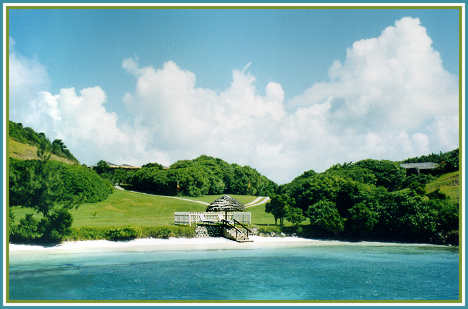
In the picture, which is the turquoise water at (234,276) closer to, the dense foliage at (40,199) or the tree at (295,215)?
the dense foliage at (40,199)

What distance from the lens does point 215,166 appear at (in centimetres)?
8362

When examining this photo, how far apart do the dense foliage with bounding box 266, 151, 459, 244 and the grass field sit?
4280 mm

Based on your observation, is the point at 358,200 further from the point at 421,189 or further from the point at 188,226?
the point at 188,226

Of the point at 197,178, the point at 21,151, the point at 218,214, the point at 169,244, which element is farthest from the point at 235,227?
the point at 197,178

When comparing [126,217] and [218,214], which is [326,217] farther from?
[126,217]

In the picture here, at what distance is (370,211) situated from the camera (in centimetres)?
3011

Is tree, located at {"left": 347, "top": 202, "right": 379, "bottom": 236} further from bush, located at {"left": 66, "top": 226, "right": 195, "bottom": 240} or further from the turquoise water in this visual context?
bush, located at {"left": 66, "top": 226, "right": 195, "bottom": 240}

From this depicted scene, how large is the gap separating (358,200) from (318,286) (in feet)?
58.7

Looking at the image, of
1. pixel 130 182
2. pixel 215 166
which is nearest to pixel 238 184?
pixel 215 166

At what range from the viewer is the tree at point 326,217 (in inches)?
1179

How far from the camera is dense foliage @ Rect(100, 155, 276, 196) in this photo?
2502 inches

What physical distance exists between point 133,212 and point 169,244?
15218 mm

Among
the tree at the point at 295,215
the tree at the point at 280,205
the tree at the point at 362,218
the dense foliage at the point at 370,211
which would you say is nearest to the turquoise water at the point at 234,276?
the dense foliage at the point at 370,211

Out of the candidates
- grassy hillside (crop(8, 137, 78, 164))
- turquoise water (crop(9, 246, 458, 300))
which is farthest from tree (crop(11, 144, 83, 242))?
grassy hillside (crop(8, 137, 78, 164))
